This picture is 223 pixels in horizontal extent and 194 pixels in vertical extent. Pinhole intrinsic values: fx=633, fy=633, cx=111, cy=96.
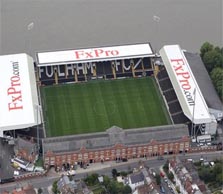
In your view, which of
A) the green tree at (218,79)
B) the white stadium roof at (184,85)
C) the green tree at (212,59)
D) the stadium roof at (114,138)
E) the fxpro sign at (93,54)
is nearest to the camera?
the stadium roof at (114,138)

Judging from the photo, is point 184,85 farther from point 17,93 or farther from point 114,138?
point 17,93

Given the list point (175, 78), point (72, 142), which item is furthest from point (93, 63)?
point (72, 142)

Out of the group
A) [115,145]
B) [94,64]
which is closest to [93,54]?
[94,64]

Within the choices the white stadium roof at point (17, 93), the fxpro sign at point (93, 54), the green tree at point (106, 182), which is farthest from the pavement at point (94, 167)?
the fxpro sign at point (93, 54)

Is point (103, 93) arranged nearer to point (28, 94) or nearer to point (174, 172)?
point (28, 94)

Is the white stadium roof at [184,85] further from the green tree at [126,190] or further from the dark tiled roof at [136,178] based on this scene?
the green tree at [126,190]

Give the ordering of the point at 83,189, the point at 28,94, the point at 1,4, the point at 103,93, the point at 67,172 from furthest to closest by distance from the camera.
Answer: the point at 1,4 < the point at 103,93 < the point at 28,94 < the point at 67,172 < the point at 83,189
